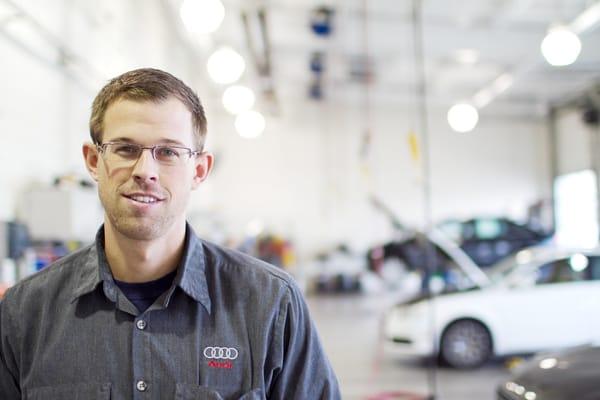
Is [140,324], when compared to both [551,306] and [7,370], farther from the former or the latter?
[551,306]

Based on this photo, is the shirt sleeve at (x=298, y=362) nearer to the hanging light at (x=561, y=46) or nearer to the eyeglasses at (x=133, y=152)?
the eyeglasses at (x=133, y=152)

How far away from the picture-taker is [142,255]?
1.25m

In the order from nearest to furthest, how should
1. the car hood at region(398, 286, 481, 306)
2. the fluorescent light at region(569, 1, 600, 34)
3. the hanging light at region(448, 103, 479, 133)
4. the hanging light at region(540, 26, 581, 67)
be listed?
the hanging light at region(540, 26, 581, 67), the car hood at region(398, 286, 481, 306), the fluorescent light at region(569, 1, 600, 34), the hanging light at region(448, 103, 479, 133)

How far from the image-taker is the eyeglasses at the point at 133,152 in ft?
3.97

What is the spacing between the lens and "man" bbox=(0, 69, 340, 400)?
121 centimetres

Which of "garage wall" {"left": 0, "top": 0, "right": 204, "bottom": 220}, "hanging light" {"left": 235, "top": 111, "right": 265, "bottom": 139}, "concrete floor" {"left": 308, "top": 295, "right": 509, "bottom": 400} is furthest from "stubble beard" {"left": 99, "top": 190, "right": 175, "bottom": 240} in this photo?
"hanging light" {"left": 235, "top": 111, "right": 265, "bottom": 139}

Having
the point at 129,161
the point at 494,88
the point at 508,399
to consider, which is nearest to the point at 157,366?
the point at 129,161

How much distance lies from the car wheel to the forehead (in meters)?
4.75

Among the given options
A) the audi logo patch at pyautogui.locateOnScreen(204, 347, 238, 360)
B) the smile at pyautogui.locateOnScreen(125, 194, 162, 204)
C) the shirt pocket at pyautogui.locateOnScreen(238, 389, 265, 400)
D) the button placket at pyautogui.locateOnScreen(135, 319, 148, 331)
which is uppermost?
the smile at pyautogui.locateOnScreen(125, 194, 162, 204)

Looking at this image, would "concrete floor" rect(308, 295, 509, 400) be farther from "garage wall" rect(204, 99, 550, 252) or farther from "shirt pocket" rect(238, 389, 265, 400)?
"garage wall" rect(204, 99, 550, 252)

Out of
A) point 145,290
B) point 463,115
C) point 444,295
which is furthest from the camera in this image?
point 463,115

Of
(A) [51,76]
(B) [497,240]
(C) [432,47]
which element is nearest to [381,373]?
(A) [51,76]

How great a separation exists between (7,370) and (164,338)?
14.4 inches

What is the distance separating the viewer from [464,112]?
853 centimetres
